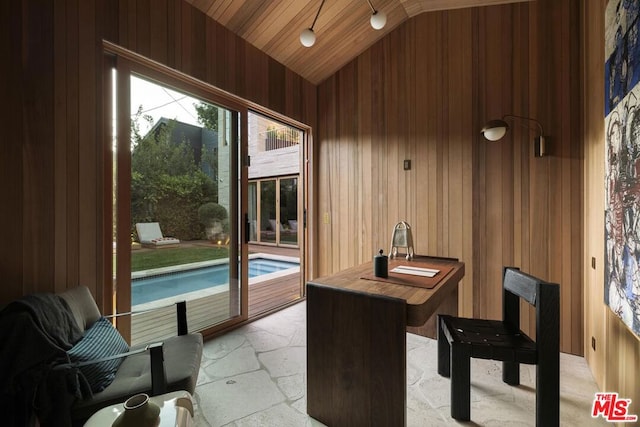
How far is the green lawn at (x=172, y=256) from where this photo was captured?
2.42 m

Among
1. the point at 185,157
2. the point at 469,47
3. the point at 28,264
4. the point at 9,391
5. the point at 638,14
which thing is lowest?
the point at 9,391

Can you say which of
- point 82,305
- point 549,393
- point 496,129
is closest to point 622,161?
point 496,129

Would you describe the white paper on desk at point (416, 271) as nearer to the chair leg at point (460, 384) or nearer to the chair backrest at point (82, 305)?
the chair leg at point (460, 384)

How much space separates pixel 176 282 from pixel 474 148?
3.25 m

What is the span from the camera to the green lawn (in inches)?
95.3

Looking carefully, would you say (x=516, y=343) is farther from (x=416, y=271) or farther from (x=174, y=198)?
(x=174, y=198)

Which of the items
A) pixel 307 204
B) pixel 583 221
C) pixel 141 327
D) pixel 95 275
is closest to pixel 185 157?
pixel 95 275

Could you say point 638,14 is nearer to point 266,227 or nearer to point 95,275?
point 95,275

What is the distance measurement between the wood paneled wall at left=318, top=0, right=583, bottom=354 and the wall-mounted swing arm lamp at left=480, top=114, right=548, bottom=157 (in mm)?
61

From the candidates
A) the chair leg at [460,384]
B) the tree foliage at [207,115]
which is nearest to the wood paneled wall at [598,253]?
the chair leg at [460,384]

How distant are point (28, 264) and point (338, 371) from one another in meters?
1.98

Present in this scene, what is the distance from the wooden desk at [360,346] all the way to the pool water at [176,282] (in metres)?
1.59

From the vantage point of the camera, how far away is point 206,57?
2742mm

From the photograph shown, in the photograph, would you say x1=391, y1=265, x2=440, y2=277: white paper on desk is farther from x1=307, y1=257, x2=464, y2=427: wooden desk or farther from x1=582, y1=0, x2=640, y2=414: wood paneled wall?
x1=582, y1=0, x2=640, y2=414: wood paneled wall
